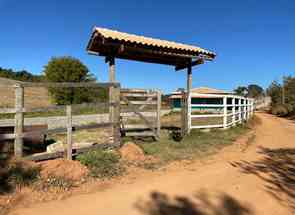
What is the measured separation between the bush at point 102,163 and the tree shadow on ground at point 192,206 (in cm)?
143

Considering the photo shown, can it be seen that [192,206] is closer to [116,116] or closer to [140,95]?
[116,116]

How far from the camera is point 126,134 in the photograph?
348 inches

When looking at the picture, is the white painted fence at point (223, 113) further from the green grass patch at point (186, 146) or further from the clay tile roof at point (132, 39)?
the clay tile roof at point (132, 39)

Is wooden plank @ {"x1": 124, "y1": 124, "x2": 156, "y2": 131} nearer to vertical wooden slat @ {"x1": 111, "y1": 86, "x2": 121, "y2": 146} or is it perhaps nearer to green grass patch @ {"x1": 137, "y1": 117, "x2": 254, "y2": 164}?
green grass patch @ {"x1": 137, "y1": 117, "x2": 254, "y2": 164}

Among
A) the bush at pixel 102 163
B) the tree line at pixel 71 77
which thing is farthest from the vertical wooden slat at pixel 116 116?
the tree line at pixel 71 77

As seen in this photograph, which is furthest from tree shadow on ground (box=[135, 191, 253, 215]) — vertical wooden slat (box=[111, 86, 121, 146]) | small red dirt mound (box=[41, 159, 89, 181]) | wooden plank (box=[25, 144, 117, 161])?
vertical wooden slat (box=[111, 86, 121, 146])

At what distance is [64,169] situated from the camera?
507 centimetres

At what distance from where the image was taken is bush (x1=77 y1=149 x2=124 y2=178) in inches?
206

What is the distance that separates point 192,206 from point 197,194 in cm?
47

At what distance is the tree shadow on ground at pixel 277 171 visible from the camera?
4172mm

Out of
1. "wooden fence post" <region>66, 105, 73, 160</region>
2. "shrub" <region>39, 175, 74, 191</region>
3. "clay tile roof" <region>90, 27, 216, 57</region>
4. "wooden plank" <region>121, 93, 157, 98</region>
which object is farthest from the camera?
"wooden plank" <region>121, 93, 157, 98</region>

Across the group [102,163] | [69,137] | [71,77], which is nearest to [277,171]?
[102,163]

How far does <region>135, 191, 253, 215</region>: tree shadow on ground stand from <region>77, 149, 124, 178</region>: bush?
1.43 metres

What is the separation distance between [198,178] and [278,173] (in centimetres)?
179
